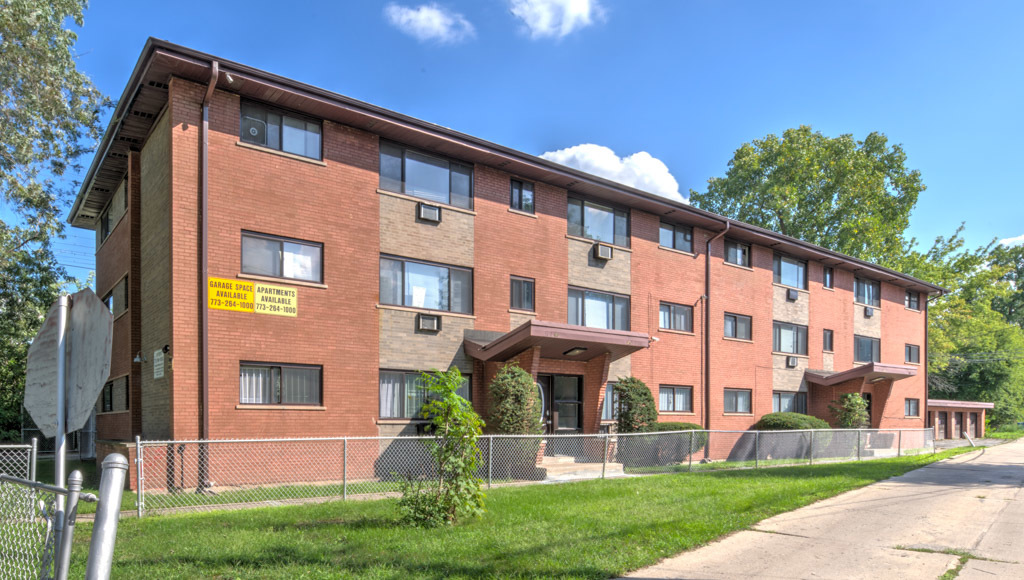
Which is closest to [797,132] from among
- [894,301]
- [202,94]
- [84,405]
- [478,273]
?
[894,301]

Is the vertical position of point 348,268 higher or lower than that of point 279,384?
higher

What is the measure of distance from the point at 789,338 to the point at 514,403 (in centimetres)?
1548

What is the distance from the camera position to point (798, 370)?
90.8ft

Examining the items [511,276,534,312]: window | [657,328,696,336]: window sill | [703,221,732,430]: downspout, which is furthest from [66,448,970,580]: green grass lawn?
[703,221,732,430]: downspout

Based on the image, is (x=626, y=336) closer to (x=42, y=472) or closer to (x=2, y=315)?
(x=42, y=472)

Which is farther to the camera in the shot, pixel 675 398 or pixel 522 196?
pixel 675 398

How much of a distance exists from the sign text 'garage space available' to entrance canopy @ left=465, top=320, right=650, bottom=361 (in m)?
4.50

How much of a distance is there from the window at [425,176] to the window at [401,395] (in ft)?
13.9

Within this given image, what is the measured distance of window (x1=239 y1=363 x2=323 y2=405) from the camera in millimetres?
14289

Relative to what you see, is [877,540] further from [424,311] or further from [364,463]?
[424,311]

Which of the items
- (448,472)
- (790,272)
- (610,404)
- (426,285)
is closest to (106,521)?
(448,472)

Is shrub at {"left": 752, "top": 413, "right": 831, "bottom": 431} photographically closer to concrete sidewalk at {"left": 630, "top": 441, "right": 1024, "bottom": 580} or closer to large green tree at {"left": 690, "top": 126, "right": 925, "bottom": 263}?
concrete sidewalk at {"left": 630, "top": 441, "right": 1024, "bottom": 580}

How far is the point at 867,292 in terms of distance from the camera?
3209 centimetres

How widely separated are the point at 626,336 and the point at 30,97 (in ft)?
54.6
